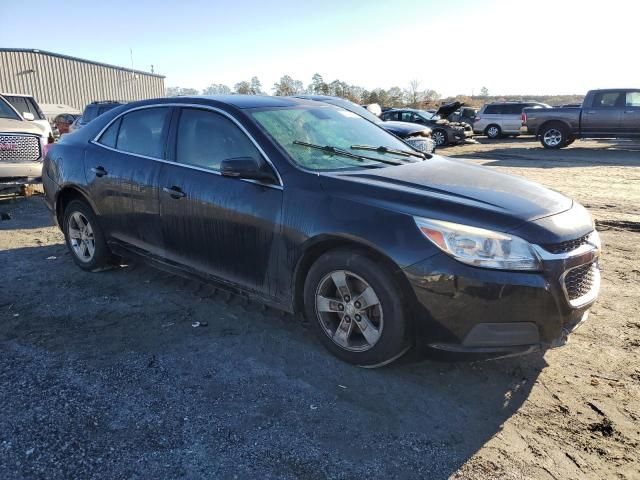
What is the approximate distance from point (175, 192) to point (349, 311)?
1.77 meters

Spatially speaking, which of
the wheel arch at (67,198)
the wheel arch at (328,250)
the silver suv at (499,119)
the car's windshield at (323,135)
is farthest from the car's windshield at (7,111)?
the silver suv at (499,119)

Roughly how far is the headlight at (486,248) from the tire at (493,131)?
24.3 meters

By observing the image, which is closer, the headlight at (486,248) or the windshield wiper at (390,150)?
the headlight at (486,248)

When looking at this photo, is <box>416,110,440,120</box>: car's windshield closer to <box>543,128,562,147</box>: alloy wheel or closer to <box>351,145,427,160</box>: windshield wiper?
<box>543,128,562,147</box>: alloy wheel

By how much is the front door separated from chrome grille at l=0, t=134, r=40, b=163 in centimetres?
620

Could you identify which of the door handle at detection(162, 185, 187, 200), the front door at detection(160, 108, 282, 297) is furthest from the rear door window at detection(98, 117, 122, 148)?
the door handle at detection(162, 185, 187, 200)

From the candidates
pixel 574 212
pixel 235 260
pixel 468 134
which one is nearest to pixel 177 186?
pixel 235 260

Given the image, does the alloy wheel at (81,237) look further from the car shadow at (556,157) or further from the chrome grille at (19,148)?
the car shadow at (556,157)

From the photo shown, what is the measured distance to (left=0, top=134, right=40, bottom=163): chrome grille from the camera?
870 cm

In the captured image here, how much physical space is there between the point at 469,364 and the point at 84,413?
7.80 feet

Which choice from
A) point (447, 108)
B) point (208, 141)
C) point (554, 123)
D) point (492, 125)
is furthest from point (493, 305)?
point (492, 125)

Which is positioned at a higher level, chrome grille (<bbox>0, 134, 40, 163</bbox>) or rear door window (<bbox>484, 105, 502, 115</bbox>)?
rear door window (<bbox>484, 105, 502, 115</bbox>)

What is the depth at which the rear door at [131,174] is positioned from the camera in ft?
14.0

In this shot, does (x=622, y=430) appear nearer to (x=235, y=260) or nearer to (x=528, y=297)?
(x=528, y=297)
